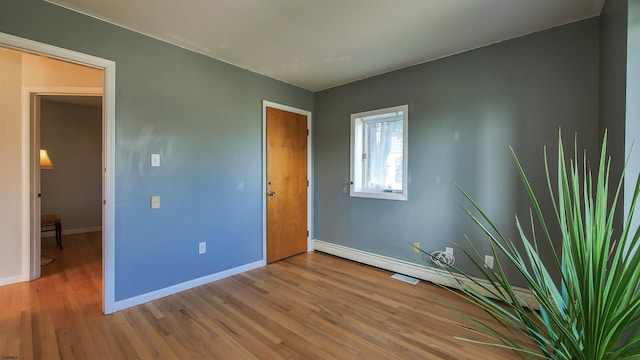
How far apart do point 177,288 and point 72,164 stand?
14.0 ft

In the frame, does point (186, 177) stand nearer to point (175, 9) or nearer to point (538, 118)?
point (175, 9)

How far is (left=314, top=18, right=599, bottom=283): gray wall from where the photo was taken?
221 cm

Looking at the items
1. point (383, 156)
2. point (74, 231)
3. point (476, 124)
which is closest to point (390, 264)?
point (383, 156)

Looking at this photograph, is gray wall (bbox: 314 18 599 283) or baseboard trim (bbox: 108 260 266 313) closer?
gray wall (bbox: 314 18 599 283)

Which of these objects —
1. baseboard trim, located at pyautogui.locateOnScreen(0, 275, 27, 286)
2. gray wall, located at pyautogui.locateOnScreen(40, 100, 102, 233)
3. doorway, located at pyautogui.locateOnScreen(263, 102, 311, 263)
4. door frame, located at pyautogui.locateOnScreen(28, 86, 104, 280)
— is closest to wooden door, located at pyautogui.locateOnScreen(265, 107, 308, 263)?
doorway, located at pyautogui.locateOnScreen(263, 102, 311, 263)

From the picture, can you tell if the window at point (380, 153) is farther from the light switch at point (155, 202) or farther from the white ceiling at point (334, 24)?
the light switch at point (155, 202)

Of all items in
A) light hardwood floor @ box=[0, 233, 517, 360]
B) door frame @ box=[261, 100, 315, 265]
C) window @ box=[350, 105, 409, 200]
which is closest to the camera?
light hardwood floor @ box=[0, 233, 517, 360]

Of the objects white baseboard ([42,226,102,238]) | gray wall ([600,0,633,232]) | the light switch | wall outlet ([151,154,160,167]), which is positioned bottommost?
white baseboard ([42,226,102,238])

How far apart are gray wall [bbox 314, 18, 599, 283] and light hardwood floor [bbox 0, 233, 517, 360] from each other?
71 centimetres

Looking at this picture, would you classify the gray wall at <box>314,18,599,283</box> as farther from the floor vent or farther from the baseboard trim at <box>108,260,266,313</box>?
the baseboard trim at <box>108,260,266,313</box>

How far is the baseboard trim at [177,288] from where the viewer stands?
233 cm

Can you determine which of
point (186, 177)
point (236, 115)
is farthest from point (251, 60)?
point (186, 177)

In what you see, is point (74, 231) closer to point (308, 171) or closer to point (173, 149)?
point (173, 149)

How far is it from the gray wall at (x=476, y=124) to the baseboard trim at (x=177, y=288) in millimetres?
1389
